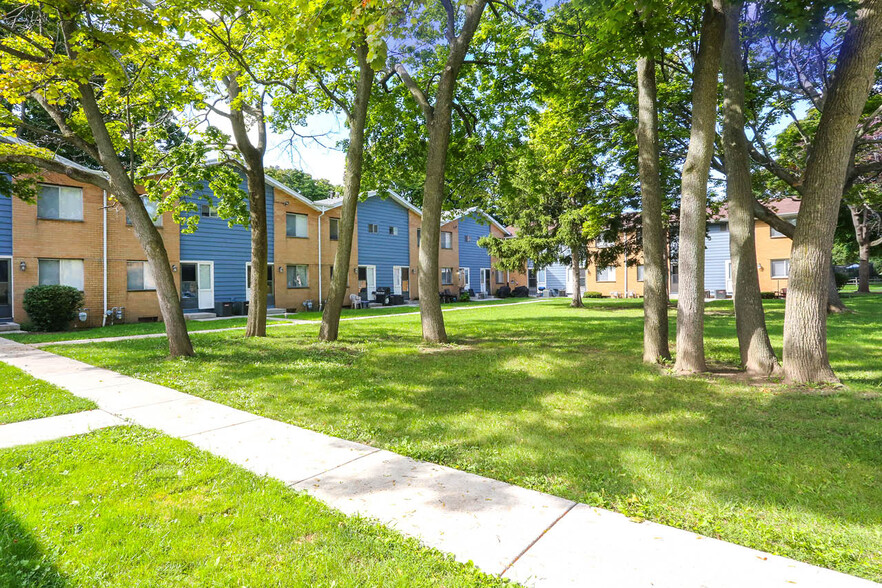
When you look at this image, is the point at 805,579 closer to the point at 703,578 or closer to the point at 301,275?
the point at 703,578

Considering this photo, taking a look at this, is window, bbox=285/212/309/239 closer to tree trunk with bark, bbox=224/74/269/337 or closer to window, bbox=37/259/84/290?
window, bbox=37/259/84/290

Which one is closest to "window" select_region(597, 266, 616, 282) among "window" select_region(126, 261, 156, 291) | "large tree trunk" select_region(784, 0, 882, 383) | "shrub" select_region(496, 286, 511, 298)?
"shrub" select_region(496, 286, 511, 298)

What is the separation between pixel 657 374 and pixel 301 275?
1971cm

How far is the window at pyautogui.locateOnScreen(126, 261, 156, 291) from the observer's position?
709 inches

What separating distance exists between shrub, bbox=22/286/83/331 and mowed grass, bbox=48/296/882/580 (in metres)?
6.05

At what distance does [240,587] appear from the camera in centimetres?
232

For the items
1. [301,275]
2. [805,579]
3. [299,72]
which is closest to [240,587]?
[805,579]

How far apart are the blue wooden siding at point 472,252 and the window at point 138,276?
2014 centimetres

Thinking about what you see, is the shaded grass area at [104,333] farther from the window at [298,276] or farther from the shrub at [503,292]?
the shrub at [503,292]

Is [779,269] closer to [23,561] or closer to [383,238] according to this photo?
[383,238]

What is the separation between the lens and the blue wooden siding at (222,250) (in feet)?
65.4

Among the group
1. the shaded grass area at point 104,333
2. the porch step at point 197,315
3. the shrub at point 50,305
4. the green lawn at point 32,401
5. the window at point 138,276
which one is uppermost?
the window at point 138,276

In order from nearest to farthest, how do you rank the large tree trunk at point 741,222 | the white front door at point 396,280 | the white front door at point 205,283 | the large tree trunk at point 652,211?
the large tree trunk at point 741,222
the large tree trunk at point 652,211
the white front door at point 205,283
the white front door at point 396,280

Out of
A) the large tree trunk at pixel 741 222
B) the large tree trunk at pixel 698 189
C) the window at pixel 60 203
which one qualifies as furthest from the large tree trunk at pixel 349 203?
the window at pixel 60 203
